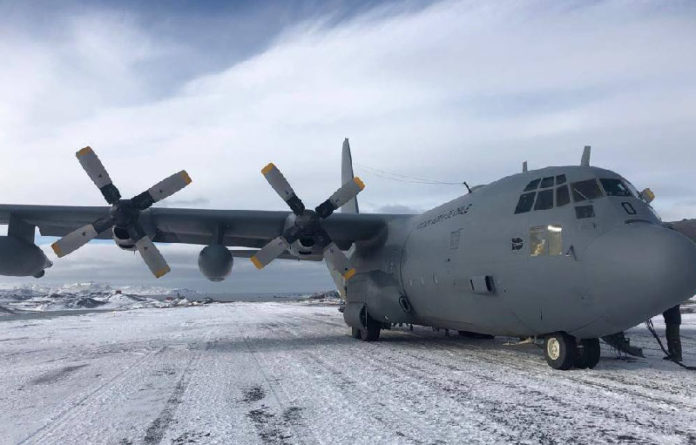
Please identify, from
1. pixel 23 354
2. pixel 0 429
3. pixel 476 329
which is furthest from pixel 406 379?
pixel 23 354

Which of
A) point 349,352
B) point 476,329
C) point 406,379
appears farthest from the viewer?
point 349,352

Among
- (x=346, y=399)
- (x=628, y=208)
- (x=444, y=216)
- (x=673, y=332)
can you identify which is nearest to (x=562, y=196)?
(x=628, y=208)

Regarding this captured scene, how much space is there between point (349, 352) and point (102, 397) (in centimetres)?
674

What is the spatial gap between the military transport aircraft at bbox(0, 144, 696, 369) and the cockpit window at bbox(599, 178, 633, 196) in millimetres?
25

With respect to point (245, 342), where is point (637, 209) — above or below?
above

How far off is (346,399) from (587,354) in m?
5.10

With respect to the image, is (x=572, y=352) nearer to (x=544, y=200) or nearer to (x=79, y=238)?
(x=544, y=200)

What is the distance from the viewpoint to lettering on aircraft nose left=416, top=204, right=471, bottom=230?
12.7 m

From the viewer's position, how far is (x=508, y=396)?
730 centimetres

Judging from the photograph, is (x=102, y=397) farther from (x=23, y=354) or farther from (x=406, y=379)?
(x=23, y=354)

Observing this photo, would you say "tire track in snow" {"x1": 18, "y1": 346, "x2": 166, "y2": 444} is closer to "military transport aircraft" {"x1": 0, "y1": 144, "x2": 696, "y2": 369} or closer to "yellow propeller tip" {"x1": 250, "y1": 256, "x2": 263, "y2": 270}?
"yellow propeller tip" {"x1": 250, "y1": 256, "x2": 263, "y2": 270}

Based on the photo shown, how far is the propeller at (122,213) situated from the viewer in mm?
14906

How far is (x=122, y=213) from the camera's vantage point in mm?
14891

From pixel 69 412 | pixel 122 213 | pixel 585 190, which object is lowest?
pixel 69 412
